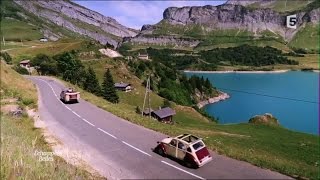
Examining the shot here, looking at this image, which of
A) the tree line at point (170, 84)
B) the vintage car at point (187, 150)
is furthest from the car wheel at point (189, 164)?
the tree line at point (170, 84)

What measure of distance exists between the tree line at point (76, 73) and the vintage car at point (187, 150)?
3794cm

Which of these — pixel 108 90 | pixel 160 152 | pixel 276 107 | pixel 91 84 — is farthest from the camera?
pixel 276 107

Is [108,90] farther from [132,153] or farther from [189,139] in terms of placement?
[189,139]

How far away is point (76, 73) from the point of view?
67.4 meters

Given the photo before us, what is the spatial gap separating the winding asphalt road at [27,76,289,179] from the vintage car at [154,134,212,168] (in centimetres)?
31

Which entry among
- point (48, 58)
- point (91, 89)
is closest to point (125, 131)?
point (91, 89)

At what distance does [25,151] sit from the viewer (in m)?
9.20

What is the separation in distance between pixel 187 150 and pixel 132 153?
3128 mm

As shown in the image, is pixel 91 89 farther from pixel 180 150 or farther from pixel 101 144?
pixel 180 150

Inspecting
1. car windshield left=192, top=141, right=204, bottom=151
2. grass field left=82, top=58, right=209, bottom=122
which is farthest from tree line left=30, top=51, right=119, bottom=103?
car windshield left=192, top=141, right=204, bottom=151

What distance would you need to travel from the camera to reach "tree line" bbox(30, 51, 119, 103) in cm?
5872

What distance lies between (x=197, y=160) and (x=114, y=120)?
1236 cm

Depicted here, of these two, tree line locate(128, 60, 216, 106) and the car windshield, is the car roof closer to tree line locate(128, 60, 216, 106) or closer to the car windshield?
the car windshield

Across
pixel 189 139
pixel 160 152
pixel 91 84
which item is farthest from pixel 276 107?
pixel 160 152
